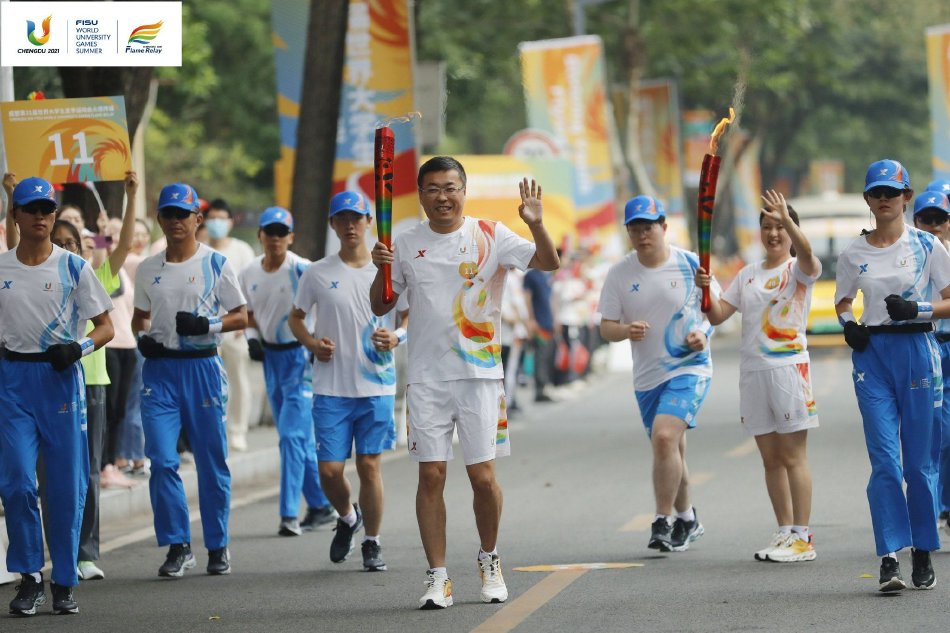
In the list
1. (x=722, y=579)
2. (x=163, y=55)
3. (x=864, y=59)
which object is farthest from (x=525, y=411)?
(x=864, y=59)

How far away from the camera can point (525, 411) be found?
2205 centimetres

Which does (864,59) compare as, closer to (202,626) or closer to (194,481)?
(194,481)

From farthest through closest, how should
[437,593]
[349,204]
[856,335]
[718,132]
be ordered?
1. [349,204]
2. [718,132]
3. [856,335]
4. [437,593]

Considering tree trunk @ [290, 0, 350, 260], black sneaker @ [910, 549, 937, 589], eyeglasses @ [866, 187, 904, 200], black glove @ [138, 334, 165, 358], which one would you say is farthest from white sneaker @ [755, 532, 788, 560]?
tree trunk @ [290, 0, 350, 260]

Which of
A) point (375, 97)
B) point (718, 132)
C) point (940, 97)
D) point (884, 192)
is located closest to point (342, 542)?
point (718, 132)

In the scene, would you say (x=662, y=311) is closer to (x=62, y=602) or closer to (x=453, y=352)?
(x=453, y=352)

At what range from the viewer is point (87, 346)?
346 inches

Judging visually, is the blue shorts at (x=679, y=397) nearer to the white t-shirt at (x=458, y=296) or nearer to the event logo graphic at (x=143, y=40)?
the white t-shirt at (x=458, y=296)

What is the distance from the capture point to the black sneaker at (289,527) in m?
11.6

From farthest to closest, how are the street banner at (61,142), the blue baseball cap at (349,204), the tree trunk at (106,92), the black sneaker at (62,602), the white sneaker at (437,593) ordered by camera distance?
the tree trunk at (106,92)
the street banner at (61,142)
the blue baseball cap at (349,204)
the black sneaker at (62,602)
the white sneaker at (437,593)

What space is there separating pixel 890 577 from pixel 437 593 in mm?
2095

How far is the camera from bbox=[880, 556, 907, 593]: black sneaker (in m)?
8.51

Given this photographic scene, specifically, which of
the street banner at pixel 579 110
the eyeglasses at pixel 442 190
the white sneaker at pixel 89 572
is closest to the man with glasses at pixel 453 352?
the eyeglasses at pixel 442 190

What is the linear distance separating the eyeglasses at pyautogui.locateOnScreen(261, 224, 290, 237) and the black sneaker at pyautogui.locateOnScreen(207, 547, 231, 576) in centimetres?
258
